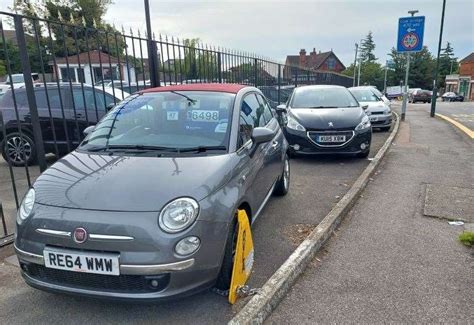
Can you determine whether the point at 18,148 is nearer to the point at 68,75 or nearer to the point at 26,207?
the point at 68,75

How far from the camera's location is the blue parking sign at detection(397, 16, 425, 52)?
43.2 feet

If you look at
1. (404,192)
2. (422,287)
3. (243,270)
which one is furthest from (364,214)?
(243,270)

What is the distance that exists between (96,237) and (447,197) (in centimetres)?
481

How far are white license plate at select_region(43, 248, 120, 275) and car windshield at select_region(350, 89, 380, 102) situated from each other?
12.1m

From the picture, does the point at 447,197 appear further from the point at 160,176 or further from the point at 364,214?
the point at 160,176

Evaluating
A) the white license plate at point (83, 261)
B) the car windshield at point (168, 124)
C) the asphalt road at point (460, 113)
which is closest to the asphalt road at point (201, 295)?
the white license plate at point (83, 261)

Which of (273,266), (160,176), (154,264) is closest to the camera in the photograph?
(154,264)

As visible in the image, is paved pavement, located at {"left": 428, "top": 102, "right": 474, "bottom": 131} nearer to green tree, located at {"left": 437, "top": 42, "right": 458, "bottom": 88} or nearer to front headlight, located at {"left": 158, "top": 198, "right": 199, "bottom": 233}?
front headlight, located at {"left": 158, "top": 198, "right": 199, "bottom": 233}

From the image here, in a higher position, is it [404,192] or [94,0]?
[94,0]

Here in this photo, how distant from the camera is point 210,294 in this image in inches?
114


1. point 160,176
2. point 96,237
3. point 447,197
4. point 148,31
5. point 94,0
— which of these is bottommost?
point 447,197

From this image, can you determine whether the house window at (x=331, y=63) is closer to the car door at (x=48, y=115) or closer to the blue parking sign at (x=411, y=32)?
the blue parking sign at (x=411, y=32)

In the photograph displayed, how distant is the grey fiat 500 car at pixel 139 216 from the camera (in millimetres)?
2346

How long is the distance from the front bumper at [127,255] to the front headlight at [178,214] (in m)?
0.04
